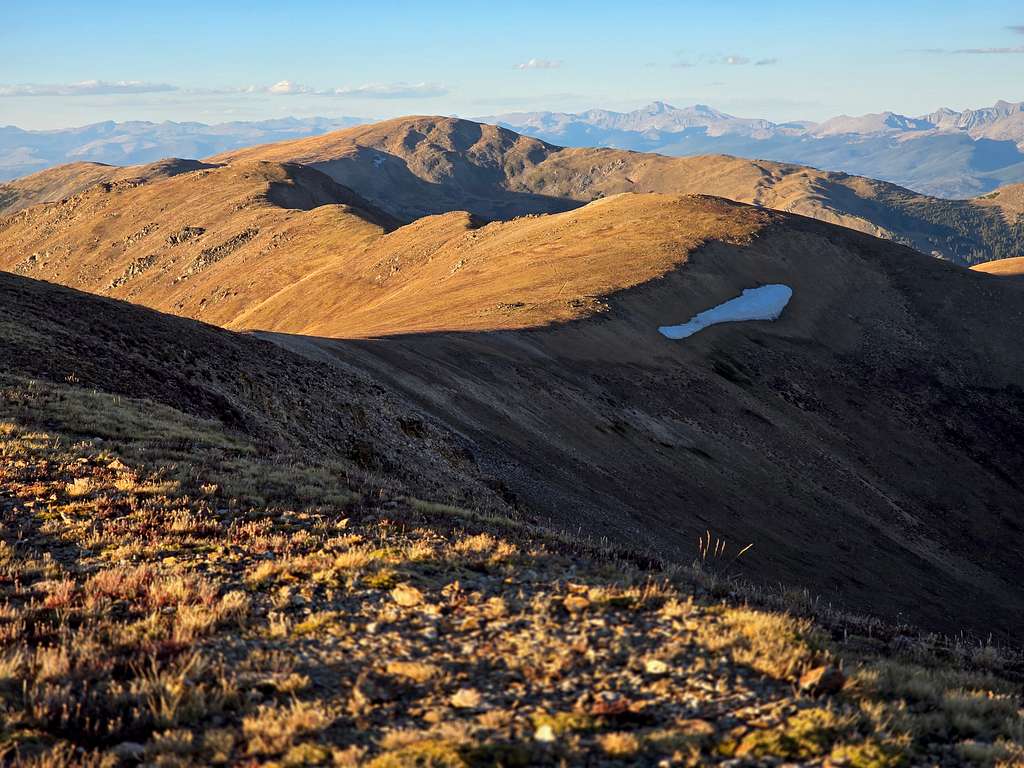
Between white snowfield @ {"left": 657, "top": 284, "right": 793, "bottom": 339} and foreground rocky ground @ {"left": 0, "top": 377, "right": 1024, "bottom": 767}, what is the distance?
50.1 meters

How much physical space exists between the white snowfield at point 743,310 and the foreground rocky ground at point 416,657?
50.1 m

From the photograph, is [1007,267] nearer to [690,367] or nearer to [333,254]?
[690,367]

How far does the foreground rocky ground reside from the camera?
7.23m

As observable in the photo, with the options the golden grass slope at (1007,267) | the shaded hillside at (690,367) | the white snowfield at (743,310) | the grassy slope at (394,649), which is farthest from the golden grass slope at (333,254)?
the grassy slope at (394,649)

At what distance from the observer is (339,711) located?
7637mm

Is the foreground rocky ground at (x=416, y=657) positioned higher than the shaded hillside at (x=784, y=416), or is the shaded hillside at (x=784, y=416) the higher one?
the foreground rocky ground at (x=416, y=657)

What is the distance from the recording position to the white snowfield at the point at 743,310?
62875 millimetres

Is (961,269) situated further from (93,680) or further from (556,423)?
(93,680)

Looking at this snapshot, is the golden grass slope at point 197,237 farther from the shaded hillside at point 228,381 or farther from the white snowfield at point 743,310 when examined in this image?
the shaded hillside at point 228,381

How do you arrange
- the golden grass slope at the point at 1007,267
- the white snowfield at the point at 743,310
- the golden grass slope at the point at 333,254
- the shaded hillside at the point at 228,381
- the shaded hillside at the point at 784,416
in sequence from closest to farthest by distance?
1. the shaded hillside at the point at 228,381
2. the shaded hillside at the point at 784,416
3. the white snowfield at the point at 743,310
4. the golden grass slope at the point at 333,254
5. the golden grass slope at the point at 1007,267

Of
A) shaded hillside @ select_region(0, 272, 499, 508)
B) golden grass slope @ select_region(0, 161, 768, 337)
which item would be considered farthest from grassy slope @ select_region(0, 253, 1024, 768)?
golden grass slope @ select_region(0, 161, 768, 337)

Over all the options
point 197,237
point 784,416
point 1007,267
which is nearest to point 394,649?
point 784,416

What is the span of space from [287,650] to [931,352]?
74582 mm

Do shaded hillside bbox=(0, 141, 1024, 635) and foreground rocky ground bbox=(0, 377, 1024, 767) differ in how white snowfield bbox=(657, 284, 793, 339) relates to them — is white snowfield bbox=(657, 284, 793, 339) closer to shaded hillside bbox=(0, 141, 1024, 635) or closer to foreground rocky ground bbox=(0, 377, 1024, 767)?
shaded hillside bbox=(0, 141, 1024, 635)
